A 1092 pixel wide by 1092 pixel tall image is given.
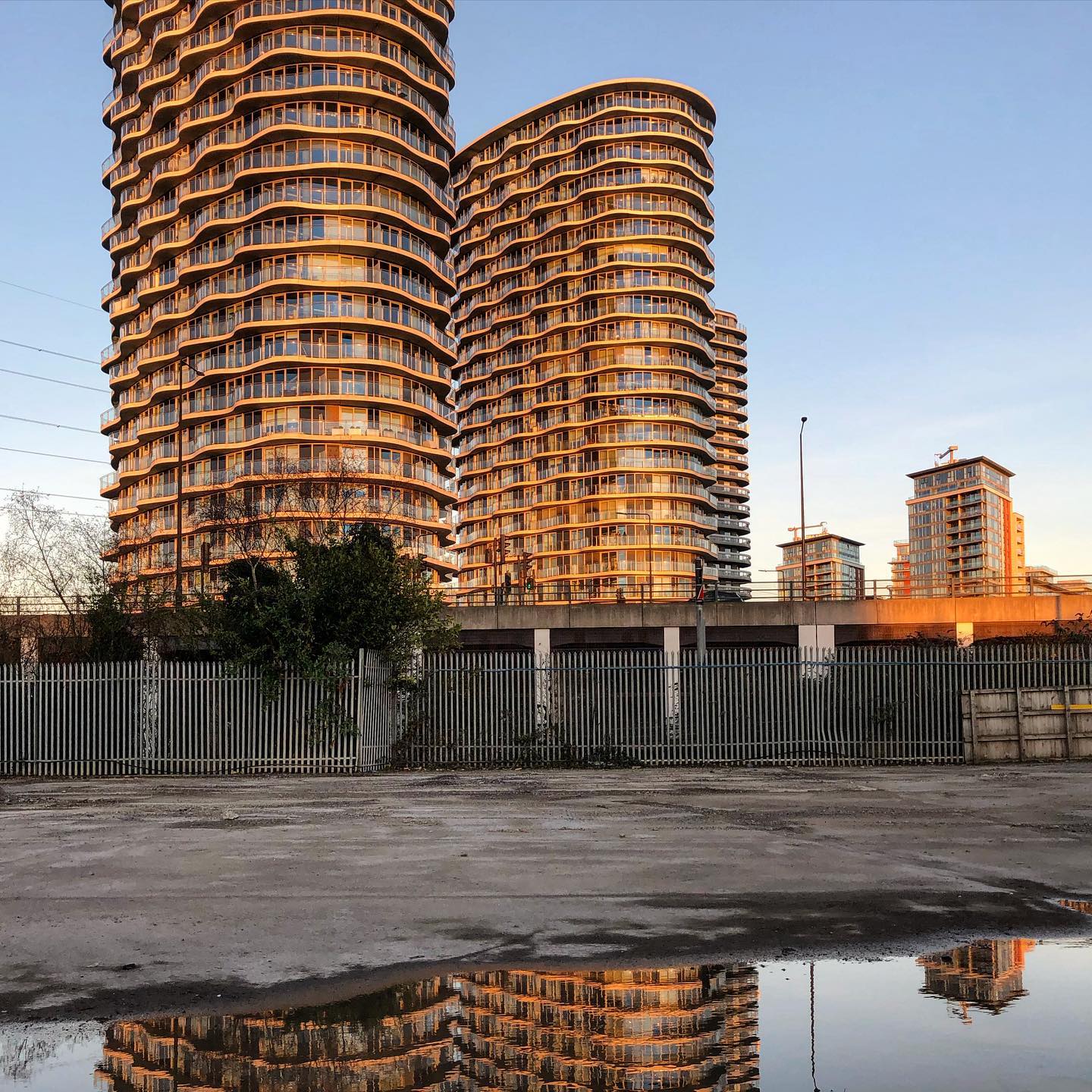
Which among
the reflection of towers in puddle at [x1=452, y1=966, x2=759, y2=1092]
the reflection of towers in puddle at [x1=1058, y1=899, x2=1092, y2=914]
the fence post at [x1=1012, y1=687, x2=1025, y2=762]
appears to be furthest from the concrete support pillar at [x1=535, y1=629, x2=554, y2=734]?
the reflection of towers in puddle at [x1=452, y1=966, x2=759, y2=1092]

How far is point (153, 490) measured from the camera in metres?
92.1

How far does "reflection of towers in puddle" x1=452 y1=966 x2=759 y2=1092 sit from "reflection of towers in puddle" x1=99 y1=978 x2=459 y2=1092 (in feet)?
0.70

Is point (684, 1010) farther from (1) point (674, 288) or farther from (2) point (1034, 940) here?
(1) point (674, 288)

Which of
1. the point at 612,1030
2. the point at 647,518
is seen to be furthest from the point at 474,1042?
the point at 647,518

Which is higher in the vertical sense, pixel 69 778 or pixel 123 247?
pixel 123 247

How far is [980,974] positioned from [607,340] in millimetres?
110050

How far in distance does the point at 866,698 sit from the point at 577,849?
52.5 ft

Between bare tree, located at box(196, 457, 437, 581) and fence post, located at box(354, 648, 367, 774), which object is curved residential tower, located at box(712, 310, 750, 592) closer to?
bare tree, located at box(196, 457, 437, 581)

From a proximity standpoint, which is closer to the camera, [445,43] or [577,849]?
[577,849]

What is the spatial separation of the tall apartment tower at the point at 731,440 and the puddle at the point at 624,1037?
146 metres

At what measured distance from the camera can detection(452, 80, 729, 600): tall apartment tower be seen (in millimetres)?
112875

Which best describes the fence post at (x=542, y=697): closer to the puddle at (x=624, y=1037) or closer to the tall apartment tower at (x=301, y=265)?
the puddle at (x=624, y=1037)

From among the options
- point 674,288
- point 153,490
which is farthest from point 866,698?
point 674,288

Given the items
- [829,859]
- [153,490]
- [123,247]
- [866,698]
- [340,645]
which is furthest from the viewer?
[123,247]
